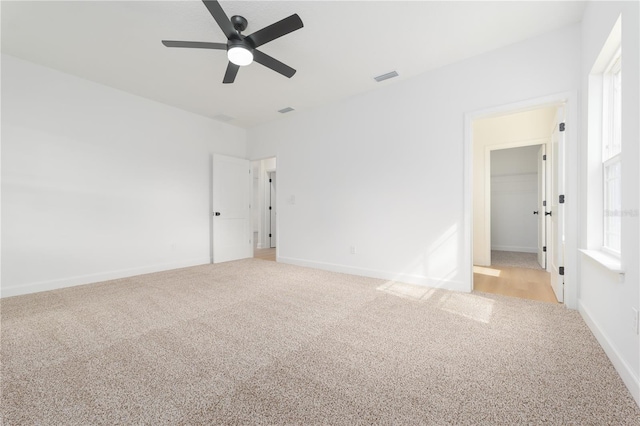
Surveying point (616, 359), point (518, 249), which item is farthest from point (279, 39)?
point (518, 249)

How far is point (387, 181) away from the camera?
3.95m

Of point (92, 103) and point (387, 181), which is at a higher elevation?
point (92, 103)

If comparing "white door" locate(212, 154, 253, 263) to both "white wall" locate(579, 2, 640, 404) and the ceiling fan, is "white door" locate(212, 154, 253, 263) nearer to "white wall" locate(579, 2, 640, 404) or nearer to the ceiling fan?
the ceiling fan

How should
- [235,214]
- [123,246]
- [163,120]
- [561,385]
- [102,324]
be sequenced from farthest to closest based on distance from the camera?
[235,214], [163,120], [123,246], [102,324], [561,385]

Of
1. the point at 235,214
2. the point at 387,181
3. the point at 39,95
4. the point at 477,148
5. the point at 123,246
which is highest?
the point at 39,95

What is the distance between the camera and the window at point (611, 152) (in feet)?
6.83

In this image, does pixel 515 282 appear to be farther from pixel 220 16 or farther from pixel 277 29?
pixel 220 16

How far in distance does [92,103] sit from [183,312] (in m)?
3.33

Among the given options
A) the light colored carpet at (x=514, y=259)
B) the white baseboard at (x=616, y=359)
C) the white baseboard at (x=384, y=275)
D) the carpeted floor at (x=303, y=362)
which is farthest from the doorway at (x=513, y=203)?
the carpeted floor at (x=303, y=362)

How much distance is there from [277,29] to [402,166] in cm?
229

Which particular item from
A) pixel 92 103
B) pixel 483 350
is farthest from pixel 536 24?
pixel 92 103

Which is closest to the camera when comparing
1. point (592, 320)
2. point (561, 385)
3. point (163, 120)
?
point (561, 385)

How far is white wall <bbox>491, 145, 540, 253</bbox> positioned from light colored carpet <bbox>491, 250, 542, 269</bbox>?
419 millimetres

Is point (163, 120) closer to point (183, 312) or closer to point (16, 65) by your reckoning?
point (16, 65)
